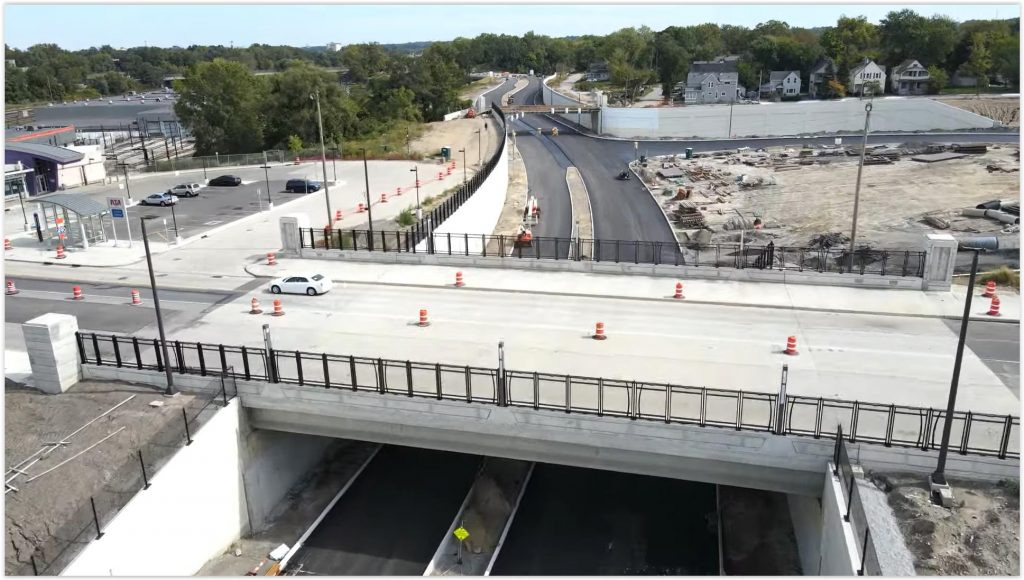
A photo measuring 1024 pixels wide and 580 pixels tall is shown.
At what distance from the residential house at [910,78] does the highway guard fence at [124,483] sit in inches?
5388

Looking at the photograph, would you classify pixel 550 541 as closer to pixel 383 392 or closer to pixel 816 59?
pixel 383 392

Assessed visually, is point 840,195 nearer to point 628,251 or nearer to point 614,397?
point 628,251

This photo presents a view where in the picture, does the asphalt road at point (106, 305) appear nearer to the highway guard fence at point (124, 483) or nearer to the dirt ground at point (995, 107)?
the highway guard fence at point (124, 483)

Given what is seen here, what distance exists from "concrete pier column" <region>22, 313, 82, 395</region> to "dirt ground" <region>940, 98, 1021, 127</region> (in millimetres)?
111572

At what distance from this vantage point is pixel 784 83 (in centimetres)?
12781

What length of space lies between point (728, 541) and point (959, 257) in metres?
27.4

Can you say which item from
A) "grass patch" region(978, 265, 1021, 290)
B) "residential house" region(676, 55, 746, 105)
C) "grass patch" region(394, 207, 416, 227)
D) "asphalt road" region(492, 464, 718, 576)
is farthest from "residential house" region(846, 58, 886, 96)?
"asphalt road" region(492, 464, 718, 576)

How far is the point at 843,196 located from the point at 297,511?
50670mm

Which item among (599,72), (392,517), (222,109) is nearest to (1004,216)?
(392,517)

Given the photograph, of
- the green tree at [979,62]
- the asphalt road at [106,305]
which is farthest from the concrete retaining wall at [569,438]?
the green tree at [979,62]

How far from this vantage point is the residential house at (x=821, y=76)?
12794 centimetres

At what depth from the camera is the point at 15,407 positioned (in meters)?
19.8

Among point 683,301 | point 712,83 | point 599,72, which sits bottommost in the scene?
point 683,301

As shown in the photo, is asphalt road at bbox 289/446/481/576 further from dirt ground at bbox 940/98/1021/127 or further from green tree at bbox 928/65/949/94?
green tree at bbox 928/65/949/94
